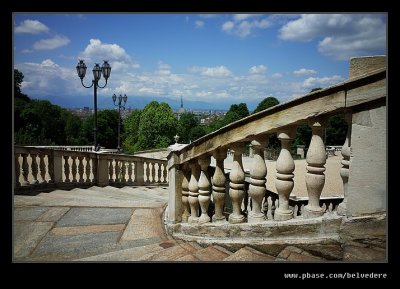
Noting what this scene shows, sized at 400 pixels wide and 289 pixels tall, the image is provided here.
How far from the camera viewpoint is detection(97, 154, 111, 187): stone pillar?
29.0ft

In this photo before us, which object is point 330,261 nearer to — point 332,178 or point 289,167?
point 289,167

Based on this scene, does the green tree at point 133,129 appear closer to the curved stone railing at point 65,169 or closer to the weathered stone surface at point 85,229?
the curved stone railing at point 65,169

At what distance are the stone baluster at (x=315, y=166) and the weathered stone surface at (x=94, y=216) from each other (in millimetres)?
2897

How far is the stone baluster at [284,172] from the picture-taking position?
2.63 metres

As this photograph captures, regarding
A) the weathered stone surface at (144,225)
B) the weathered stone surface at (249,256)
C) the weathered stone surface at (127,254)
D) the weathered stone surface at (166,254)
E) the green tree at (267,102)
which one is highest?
the green tree at (267,102)

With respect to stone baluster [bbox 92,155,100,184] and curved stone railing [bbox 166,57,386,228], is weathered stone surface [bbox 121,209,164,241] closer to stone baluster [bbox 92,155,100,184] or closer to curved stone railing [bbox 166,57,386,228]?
curved stone railing [bbox 166,57,386,228]

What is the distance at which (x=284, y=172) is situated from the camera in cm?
272

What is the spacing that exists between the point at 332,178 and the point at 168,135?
42.9 metres

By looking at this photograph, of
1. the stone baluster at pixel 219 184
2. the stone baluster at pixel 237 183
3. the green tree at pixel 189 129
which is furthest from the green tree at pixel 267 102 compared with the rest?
the stone baluster at pixel 237 183

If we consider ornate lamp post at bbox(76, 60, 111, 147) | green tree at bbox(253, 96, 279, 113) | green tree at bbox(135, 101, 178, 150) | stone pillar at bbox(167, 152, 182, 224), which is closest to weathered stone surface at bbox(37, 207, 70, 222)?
stone pillar at bbox(167, 152, 182, 224)

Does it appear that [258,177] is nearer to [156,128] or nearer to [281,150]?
[281,150]

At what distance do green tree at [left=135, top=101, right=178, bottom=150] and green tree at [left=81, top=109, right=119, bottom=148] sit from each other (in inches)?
262
